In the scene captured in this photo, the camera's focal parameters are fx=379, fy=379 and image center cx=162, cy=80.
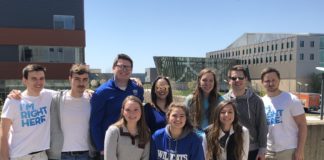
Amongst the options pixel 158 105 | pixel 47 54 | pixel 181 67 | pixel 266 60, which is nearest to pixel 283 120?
pixel 158 105

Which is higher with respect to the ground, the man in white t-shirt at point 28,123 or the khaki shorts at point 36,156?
the man in white t-shirt at point 28,123

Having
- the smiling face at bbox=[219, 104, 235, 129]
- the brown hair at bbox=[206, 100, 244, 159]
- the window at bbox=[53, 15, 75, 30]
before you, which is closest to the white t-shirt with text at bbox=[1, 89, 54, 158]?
the brown hair at bbox=[206, 100, 244, 159]

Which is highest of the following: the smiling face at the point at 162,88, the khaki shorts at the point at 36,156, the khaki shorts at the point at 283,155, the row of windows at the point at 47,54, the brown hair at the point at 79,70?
the row of windows at the point at 47,54

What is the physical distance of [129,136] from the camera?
426 cm

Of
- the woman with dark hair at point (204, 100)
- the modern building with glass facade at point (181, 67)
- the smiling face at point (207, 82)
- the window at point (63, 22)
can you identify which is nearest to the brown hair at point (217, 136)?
the woman with dark hair at point (204, 100)

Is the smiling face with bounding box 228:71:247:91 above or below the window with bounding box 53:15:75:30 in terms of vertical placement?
below

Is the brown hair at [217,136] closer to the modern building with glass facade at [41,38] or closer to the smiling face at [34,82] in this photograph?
the smiling face at [34,82]

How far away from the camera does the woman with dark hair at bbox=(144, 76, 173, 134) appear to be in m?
4.60

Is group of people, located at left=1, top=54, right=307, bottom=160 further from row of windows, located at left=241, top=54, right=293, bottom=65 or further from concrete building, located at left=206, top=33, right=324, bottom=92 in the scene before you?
row of windows, located at left=241, top=54, right=293, bottom=65

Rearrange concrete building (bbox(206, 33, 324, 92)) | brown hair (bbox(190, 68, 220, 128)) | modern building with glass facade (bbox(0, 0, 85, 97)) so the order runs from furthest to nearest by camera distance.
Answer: concrete building (bbox(206, 33, 324, 92)) → modern building with glass facade (bbox(0, 0, 85, 97)) → brown hair (bbox(190, 68, 220, 128))

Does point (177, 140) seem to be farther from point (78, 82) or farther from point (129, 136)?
point (78, 82)

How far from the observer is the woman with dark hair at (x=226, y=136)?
4.53m

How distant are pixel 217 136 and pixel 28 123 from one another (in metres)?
2.21

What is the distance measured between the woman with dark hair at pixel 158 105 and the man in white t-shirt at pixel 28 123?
1.21 meters
